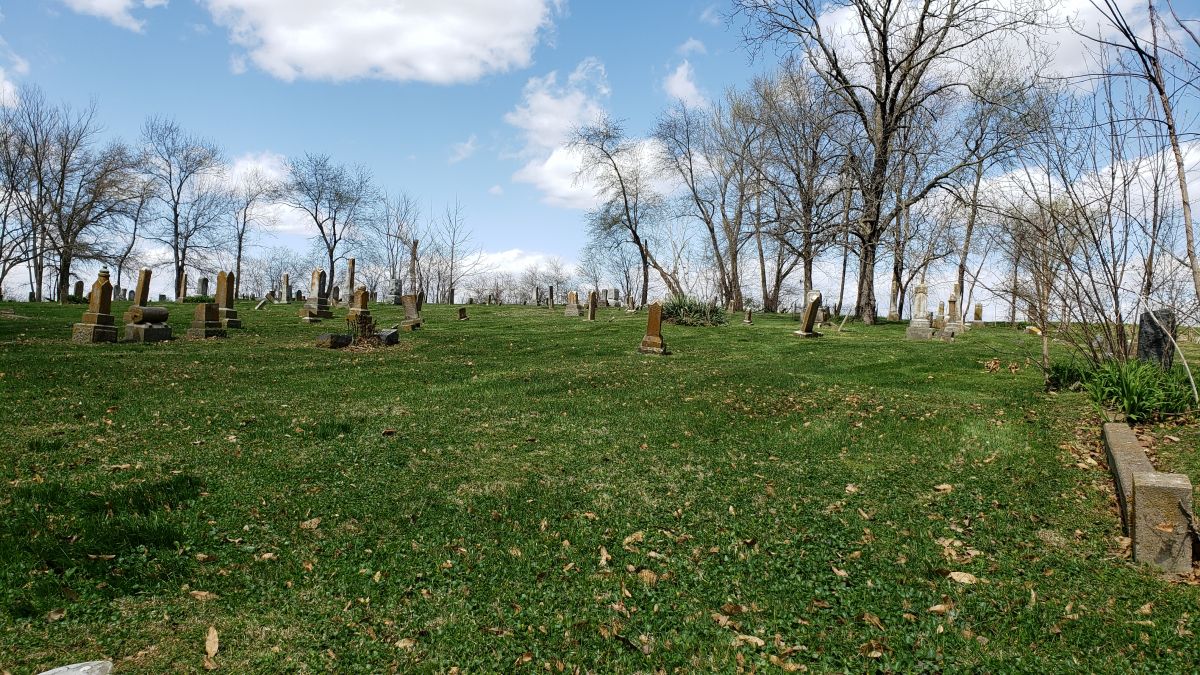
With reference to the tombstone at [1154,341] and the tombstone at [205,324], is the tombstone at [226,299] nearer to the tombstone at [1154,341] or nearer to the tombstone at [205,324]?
the tombstone at [205,324]

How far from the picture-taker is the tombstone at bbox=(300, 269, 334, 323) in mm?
22870

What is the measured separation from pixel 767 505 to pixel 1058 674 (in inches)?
103

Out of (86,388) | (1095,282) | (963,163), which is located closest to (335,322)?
(86,388)

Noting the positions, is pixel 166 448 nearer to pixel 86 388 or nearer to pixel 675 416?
pixel 86 388

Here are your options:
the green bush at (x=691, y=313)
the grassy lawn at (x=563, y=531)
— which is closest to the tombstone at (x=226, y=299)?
the grassy lawn at (x=563, y=531)

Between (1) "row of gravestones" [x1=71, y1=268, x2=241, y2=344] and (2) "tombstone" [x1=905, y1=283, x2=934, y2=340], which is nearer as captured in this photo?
(1) "row of gravestones" [x1=71, y1=268, x2=241, y2=344]

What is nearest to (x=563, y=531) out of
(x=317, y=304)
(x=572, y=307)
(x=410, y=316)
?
(x=410, y=316)

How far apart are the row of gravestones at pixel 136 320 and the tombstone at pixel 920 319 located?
19.4 m

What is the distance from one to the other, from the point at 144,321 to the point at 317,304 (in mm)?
8487

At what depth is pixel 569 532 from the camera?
5297mm

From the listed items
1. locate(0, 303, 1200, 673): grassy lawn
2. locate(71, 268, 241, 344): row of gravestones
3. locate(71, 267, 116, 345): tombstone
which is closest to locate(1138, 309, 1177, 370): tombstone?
locate(0, 303, 1200, 673): grassy lawn

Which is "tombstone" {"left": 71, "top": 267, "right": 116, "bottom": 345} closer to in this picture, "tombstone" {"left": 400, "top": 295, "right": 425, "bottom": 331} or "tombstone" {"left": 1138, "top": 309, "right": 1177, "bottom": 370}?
"tombstone" {"left": 400, "top": 295, "right": 425, "bottom": 331}

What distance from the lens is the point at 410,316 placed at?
2073 centimetres

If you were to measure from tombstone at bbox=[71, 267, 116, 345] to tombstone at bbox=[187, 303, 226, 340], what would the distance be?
172cm
